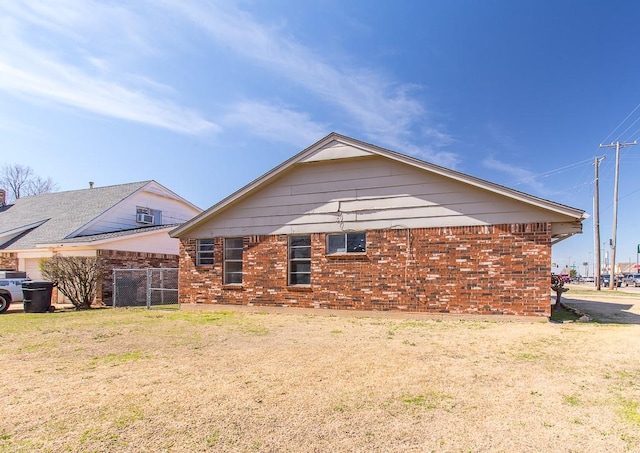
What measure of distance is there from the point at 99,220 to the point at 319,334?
15761 millimetres

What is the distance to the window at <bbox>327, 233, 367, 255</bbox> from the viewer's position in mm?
11805

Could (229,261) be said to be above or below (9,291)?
above

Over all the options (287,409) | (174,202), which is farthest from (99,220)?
(287,409)

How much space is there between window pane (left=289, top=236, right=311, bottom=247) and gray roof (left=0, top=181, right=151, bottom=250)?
472 inches

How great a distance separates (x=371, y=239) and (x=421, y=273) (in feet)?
5.78

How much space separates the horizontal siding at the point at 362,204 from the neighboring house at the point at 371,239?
3 cm

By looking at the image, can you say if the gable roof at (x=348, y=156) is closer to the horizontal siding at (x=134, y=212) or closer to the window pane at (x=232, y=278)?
the window pane at (x=232, y=278)

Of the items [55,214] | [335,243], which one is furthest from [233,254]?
[55,214]

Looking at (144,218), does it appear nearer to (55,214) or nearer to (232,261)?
(55,214)

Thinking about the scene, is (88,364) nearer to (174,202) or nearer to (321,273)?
(321,273)

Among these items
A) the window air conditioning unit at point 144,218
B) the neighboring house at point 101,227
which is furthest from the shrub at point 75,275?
the window air conditioning unit at point 144,218

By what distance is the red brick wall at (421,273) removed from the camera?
32.8 ft

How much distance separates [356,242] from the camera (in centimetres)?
1189

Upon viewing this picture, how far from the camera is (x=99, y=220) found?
63.8 ft
